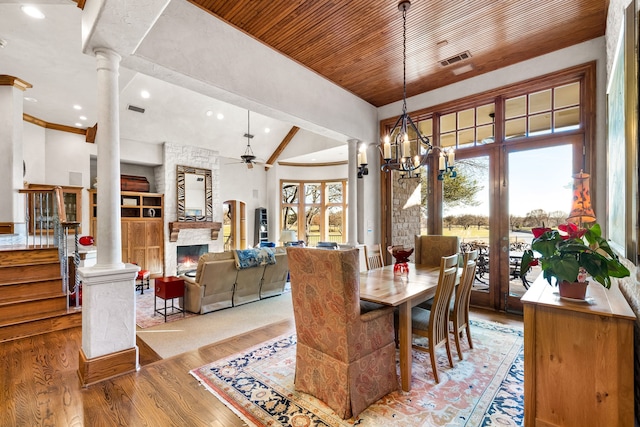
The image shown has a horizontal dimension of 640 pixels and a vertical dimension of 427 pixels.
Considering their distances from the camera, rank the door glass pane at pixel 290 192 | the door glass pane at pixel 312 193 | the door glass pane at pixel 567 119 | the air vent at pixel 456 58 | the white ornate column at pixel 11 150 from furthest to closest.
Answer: the door glass pane at pixel 312 193 < the door glass pane at pixel 290 192 < the white ornate column at pixel 11 150 < the air vent at pixel 456 58 < the door glass pane at pixel 567 119

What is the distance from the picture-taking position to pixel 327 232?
10.3 metres

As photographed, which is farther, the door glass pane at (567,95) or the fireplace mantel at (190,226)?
the fireplace mantel at (190,226)

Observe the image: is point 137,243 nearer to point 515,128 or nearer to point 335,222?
point 335,222

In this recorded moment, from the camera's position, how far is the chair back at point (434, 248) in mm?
3896

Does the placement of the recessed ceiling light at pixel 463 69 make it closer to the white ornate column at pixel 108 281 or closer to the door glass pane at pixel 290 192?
the white ornate column at pixel 108 281

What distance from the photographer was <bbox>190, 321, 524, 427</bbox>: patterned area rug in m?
2.01

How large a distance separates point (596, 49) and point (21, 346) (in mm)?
7540

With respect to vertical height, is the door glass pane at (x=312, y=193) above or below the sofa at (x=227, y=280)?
above

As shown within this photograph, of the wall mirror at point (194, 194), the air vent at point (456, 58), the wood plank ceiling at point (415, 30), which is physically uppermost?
the wood plank ceiling at point (415, 30)

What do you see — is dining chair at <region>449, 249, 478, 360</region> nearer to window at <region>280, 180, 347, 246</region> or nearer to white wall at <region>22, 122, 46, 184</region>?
window at <region>280, 180, 347, 246</region>

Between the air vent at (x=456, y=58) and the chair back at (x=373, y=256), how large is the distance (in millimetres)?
2815

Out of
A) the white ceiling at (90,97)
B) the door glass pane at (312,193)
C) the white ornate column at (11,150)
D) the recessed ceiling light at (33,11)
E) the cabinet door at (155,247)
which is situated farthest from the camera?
the door glass pane at (312,193)

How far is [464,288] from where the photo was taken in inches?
110

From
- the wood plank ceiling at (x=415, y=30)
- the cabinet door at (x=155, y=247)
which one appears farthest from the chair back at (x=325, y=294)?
the cabinet door at (x=155, y=247)
